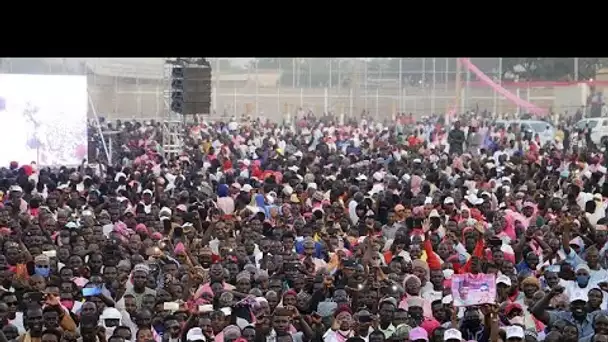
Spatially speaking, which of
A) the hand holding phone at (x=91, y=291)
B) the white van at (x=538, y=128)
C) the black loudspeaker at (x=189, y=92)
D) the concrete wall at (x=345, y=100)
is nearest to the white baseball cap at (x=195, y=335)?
the hand holding phone at (x=91, y=291)

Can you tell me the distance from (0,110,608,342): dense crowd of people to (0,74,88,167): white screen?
2465 mm

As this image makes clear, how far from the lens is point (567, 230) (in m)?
8.54

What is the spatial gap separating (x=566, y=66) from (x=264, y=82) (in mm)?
9046

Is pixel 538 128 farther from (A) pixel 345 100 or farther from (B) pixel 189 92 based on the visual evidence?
(B) pixel 189 92

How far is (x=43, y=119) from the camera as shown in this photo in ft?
53.4

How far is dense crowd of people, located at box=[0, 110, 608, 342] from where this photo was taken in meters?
6.29

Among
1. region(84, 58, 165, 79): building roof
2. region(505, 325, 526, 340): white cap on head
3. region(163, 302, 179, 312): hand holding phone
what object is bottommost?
region(505, 325, 526, 340): white cap on head

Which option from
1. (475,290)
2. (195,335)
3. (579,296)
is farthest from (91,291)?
(579,296)

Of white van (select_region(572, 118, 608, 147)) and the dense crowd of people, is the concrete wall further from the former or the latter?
the dense crowd of people

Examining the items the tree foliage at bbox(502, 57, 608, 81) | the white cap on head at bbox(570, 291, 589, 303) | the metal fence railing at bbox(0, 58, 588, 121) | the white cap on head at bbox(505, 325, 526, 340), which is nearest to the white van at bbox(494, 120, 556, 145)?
the metal fence railing at bbox(0, 58, 588, 121)

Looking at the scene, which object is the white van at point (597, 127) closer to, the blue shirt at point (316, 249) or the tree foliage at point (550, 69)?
the tree foliage at point (550, 69)

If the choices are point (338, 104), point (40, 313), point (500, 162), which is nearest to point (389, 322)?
point (40, 313)

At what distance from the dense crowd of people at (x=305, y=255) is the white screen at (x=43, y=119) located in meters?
2.47
